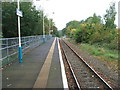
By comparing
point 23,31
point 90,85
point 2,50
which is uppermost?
point 23,31

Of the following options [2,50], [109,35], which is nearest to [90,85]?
[2,50]

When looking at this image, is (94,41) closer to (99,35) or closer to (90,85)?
(99,35)

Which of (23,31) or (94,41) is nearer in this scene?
(23,31)

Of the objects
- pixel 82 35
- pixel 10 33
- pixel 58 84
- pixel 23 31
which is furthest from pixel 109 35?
pixel 58 84

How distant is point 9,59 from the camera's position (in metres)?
9.77

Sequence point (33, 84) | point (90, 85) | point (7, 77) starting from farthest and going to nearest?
point (7, 77) → point (90, 85) → point (33, 84)

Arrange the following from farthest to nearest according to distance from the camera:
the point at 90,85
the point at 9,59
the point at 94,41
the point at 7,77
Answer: the point at 94,41 → the point at 9,59 → the point at 7,77 → the point at 90,85

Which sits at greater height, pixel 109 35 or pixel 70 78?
pixel 109 35

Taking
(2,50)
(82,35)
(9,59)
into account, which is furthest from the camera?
(82,35)

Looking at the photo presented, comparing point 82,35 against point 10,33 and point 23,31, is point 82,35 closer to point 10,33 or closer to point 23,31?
point 23,31

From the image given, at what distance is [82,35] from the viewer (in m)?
32.4

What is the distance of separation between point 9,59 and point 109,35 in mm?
19947

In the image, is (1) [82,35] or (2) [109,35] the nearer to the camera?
(2) [109,35]

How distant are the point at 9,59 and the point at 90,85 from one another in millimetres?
5679
